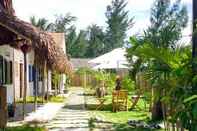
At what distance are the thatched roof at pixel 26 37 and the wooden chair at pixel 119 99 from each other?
3.34 metres

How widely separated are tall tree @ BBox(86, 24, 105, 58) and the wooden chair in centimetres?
6078

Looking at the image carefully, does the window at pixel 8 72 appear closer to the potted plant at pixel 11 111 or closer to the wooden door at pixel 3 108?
the potted plant at pixel 11 111

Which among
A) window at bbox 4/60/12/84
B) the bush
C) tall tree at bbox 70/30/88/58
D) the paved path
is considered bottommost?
the paved path

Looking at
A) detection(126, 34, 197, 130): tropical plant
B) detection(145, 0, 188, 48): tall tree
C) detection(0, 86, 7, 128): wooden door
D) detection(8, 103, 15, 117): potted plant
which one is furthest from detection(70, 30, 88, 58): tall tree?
detection(126, 34, 197, 130): tropical plant

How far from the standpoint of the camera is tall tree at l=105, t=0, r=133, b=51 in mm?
84125

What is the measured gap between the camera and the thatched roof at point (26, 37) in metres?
16.1

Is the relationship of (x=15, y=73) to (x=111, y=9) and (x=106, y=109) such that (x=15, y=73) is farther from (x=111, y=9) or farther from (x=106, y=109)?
(x=111, y=9)

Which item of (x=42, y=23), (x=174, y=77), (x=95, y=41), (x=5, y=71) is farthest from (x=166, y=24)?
(x=95, y=41)

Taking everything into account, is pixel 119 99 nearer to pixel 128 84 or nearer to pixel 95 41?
pixel 128 84

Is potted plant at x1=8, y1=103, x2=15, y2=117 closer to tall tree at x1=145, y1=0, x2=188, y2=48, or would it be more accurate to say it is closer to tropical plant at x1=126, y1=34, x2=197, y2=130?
tall tree at x1=145, y1=0, x2=188, y2=48

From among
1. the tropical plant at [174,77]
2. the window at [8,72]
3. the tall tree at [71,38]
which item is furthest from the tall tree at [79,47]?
the tropical plant at [174,77]

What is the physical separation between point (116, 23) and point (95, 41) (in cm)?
477

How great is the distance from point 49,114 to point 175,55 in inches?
474

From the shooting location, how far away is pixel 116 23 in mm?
84125
